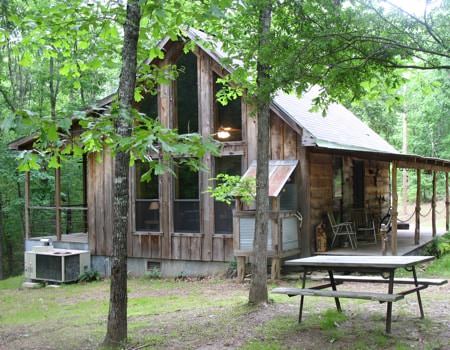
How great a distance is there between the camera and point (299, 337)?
245 inches

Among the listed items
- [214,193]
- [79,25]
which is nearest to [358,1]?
[79,25]

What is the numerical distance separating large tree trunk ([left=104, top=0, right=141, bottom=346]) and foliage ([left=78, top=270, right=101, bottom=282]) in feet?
28.9

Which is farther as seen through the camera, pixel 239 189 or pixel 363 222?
pixel 363 222

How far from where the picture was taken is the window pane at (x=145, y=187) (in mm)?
13930

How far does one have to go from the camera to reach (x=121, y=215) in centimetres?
620

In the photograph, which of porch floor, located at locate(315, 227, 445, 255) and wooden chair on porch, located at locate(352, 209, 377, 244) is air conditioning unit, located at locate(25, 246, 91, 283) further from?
wooden chair on porch, located at locate(352, 209, 377, 244)

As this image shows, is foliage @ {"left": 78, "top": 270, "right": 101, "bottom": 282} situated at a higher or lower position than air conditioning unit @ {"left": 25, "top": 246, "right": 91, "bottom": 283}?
lower

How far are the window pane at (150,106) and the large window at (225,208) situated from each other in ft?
8.09

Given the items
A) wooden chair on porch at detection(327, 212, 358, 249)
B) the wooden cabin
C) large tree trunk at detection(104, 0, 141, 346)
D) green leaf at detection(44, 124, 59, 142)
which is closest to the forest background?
green leaf at detection(44, 124, 59, 142)

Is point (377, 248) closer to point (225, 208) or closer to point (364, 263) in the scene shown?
point (225, 208)

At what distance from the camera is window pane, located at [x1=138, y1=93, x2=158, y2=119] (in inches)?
556

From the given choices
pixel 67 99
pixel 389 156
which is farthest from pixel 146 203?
pixel 67 99

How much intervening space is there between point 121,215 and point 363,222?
1120cm

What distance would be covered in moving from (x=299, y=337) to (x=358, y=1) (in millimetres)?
3816
